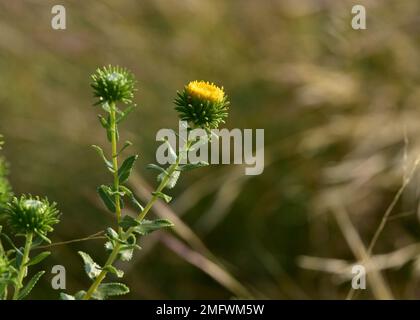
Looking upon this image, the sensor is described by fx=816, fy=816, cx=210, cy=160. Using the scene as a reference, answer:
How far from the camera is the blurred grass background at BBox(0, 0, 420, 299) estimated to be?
5.79ft

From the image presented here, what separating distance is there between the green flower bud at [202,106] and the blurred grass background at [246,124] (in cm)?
88

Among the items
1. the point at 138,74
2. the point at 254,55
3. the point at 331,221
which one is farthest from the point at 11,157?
the point at 331,221

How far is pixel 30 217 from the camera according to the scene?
705 mm

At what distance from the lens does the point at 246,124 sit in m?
1.92

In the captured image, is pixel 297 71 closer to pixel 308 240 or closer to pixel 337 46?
pixel 337 46

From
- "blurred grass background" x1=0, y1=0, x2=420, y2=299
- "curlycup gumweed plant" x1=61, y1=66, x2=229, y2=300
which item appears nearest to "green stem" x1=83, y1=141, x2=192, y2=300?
"curlycup gumweed plant" x1=61, y1=66, x2=229, y2=300

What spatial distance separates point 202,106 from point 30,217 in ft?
0.61

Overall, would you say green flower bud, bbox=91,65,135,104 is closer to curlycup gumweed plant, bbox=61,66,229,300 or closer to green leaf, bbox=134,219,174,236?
curlycup gumweed plant, bbox=61,66,229,300

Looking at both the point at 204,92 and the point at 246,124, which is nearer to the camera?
the point at 204,92

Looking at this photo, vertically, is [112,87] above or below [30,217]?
above

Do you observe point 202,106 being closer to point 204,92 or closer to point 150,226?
point 204,92

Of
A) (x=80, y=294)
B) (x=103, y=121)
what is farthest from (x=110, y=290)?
(x=103, y=121)

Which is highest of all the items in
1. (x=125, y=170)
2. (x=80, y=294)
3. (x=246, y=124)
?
(x=246, y=124)

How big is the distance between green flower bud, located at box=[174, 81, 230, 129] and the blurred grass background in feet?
2.90
